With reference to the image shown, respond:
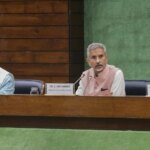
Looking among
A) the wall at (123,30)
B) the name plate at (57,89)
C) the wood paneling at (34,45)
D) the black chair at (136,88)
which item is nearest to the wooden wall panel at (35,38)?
the wood paneling at (34,45)

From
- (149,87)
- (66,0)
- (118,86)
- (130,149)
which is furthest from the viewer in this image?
(66,0)

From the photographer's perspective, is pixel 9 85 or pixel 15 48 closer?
pixel 9 85

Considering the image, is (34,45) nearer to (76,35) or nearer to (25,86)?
(76,35)

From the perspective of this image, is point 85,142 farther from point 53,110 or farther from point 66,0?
point 66,0

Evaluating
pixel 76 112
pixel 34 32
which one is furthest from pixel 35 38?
pixel 76 112

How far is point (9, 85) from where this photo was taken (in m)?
3.96

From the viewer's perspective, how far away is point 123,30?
6.32 meters

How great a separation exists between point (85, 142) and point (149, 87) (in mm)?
1046

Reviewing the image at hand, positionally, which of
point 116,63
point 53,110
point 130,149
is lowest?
point 130,149

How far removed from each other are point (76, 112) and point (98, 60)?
162cm

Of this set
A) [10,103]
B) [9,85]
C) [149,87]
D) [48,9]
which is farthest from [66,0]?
[10,103]

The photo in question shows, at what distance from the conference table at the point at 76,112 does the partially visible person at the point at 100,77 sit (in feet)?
4.78

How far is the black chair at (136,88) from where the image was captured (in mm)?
3955

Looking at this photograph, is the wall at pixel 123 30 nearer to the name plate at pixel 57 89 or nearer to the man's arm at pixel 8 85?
the man's arm at pixel 8 85
